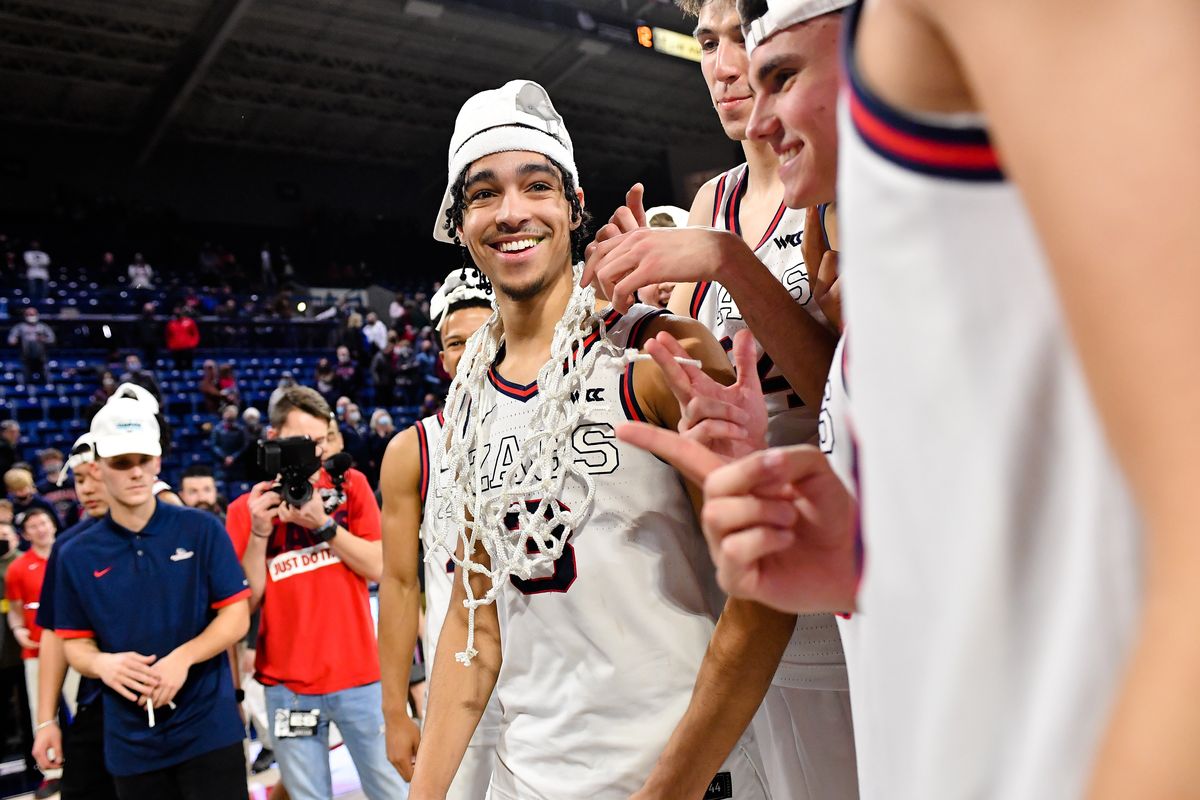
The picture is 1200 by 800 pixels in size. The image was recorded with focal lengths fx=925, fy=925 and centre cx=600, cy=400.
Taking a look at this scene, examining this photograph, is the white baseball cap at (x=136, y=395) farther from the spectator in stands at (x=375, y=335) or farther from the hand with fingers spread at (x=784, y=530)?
the spectator in stands at (x=375, y=335)

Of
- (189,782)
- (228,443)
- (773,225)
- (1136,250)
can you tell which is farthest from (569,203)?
(228,443)

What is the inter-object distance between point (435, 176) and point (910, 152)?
61.7 ft

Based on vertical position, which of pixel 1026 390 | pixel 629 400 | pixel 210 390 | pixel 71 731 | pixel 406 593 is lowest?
pixel 71 731

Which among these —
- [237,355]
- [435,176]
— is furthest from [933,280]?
[435,176]

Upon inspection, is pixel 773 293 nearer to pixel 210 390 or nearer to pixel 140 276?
pixel 210 390

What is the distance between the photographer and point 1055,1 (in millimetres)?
437

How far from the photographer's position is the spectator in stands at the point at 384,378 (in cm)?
1343

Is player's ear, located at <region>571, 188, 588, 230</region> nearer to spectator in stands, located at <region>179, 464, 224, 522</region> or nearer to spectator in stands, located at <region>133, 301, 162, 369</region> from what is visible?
spectator in stands, located at <region>179, 464, 224, 522</region>

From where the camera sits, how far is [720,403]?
125 cm

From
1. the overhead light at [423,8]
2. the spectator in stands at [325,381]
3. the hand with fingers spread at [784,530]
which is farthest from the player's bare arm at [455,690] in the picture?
the overhead light at [423,8]

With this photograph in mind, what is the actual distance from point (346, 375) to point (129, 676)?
33.8ft

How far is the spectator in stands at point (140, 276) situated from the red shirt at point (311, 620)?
11.6 meters

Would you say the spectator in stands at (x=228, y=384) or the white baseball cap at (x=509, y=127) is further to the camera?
the spectator in stands at (x=228, y=384)

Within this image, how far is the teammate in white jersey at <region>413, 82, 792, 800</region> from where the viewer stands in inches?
67.9
